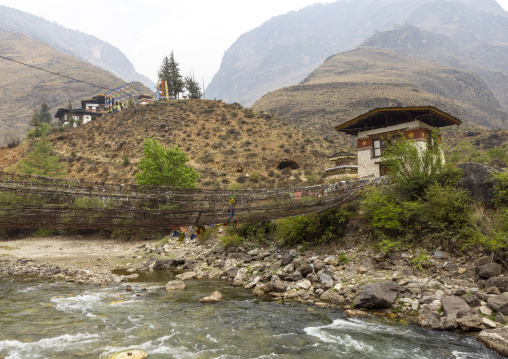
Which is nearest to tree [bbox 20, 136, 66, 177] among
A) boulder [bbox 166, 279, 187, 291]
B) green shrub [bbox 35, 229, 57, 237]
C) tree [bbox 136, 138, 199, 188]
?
green shrub [bbox 35, 229, 57, 237]

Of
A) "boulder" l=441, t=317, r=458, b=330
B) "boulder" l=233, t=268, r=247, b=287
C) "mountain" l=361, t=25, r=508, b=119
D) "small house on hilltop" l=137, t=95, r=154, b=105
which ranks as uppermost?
"mountain" l=361, t=25, r=508, b=119

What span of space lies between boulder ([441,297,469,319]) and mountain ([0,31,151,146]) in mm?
108224

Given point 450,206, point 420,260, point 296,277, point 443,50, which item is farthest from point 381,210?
point 443,50

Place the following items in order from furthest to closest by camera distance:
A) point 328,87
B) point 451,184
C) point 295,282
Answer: point 328,87 → point 451,184 → point 295,282

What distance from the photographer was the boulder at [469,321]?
7.88 meters

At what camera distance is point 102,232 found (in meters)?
29.7

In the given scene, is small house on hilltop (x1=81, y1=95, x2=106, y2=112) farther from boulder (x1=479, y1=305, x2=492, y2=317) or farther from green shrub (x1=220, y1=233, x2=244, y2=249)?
boulder (x1=479, y1=305, x2=492, y2=317)

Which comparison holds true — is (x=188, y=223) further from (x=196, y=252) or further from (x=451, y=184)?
(x=451, y=184)

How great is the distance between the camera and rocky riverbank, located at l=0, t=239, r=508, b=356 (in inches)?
336

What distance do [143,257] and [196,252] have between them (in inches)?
150

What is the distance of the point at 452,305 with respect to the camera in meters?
8.90

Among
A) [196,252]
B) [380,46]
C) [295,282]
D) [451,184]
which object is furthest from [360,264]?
[380,46]

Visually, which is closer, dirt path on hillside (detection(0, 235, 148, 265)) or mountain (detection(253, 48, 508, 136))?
dirt path on hillside (detection(0, 235, 148, 265))

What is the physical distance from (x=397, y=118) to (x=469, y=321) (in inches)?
733
